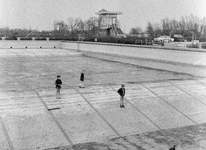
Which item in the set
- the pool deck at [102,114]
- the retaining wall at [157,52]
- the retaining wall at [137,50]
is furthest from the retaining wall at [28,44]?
the pool deck at [102,114]

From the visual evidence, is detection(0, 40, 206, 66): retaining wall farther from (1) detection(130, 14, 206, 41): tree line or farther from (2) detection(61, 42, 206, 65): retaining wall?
(1) detection(130, 14, 206, 41): tree line

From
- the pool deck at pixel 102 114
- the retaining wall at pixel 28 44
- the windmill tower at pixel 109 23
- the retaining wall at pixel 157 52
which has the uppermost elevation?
the windmill tower at pixel 109 23

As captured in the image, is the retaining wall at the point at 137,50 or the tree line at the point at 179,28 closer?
the retaining wall at the point at 137,50

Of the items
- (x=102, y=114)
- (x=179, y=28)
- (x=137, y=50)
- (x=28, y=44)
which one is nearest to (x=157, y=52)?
(x=137, y=50)

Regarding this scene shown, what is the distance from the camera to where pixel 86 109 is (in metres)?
12.3

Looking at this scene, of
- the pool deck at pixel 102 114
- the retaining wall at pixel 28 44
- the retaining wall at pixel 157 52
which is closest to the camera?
the pool deck at pixel 102 114

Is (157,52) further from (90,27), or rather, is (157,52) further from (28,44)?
(90,27)

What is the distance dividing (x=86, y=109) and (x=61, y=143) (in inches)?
125

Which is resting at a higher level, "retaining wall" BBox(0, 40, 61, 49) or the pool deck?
"retaining wall" BBox(0, 40, 61, 49)

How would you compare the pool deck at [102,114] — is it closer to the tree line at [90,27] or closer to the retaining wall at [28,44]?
the retaining wall at [28,44]

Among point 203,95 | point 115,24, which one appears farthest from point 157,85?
point 115,24

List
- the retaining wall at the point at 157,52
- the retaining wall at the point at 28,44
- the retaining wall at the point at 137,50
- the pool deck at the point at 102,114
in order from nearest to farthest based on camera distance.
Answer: the pool deck at the point at 102,114
the retaining wall at the point at 157,52
the retaining wall at the point at 137,50
the retaining wall at the point at 28,44

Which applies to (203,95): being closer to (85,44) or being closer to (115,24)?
(85,44)

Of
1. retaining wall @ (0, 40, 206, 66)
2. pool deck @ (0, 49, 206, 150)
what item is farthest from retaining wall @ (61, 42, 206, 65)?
pool deck @ (0, 49, 206, 150)
